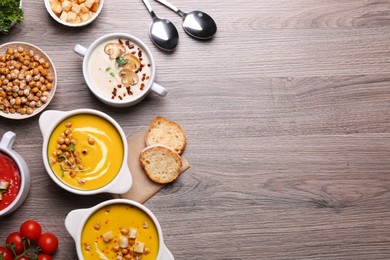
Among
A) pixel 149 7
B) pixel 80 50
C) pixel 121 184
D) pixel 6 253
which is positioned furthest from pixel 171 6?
pixel 6 253

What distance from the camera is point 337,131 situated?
2.46 meters

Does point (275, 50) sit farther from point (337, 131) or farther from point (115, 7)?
point (115, 7)

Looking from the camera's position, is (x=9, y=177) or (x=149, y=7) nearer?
(x=9, y=177)

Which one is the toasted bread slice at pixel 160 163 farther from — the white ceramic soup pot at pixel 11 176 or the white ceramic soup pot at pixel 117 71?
the white ceramic soup pot at pixel 11 176

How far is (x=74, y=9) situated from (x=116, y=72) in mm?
304

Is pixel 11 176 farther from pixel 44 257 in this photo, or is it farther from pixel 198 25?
pixel 198 25

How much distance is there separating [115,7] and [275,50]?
0.67m

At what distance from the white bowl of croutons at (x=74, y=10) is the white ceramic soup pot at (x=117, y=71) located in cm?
11

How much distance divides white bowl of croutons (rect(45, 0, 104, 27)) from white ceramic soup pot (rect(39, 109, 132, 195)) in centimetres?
37

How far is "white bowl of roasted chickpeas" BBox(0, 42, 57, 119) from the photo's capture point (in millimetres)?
2273

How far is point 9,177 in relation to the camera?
2211mm

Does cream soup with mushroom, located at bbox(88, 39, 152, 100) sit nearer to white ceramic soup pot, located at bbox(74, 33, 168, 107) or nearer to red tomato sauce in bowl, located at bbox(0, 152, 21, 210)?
white ceramic soup pot, located at bbox(74, 33, 168, 107)

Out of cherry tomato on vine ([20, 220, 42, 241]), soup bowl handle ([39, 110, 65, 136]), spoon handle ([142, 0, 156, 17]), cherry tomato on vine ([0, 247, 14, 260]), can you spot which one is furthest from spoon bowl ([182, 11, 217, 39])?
cherry tomato on vine ([0, 247, 14, 260])

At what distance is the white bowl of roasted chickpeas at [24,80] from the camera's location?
227 centimetres
